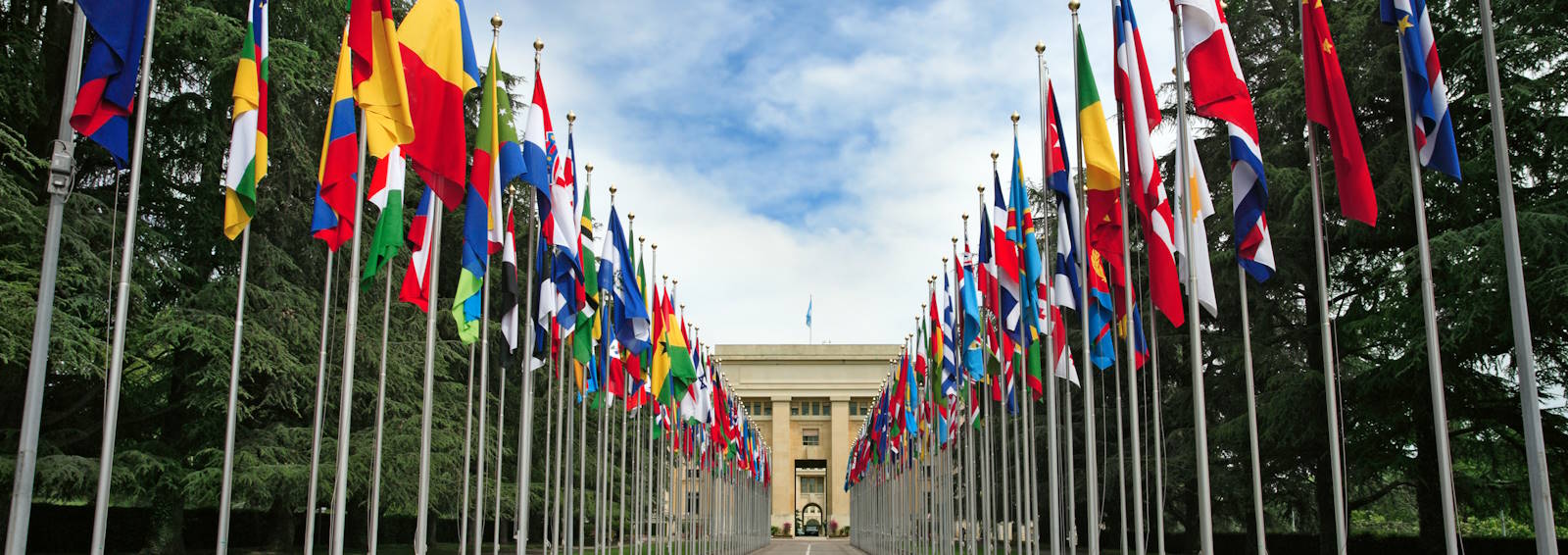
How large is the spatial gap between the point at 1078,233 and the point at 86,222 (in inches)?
549

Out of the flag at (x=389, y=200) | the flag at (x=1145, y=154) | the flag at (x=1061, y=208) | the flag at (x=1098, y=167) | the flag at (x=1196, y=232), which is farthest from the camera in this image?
the flag at (x=1061, y=208)

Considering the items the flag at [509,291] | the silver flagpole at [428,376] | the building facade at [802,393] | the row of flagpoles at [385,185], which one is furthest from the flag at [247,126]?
the building facade at [802,393]

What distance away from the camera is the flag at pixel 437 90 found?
11391 millimetres

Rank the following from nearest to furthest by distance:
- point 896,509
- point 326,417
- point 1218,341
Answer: point 326,417, point 1218,341, point 896,509

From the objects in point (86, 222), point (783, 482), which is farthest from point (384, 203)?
point (783, 482)

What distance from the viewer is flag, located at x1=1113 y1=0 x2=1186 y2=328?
1198cm

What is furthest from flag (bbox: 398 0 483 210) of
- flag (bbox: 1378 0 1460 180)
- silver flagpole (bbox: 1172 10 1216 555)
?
flag (bbox: 1378 0 1460 180)

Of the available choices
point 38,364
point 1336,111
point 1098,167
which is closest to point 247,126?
point 38,364

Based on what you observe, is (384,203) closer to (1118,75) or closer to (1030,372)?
(1118,75)

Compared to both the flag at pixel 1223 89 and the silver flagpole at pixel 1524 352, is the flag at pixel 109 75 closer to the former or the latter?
the flag at pixel 1223 89

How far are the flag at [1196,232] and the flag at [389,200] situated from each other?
296 inches

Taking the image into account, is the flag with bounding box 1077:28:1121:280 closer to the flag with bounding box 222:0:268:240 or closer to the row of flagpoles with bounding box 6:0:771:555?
the row of flagpoles with bounding box 6:0:771:555

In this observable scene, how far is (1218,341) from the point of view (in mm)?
26219

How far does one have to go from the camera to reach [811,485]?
121688mm
